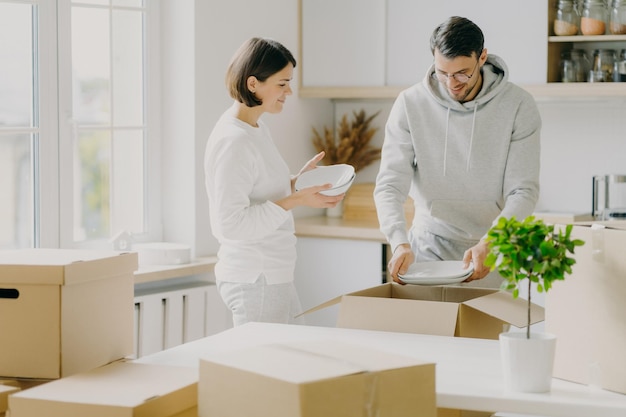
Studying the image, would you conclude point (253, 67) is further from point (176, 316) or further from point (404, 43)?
point (404, 43)

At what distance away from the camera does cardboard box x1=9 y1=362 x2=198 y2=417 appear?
5.11 ft

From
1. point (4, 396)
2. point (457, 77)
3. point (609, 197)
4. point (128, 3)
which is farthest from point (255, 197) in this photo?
point (609, 197)

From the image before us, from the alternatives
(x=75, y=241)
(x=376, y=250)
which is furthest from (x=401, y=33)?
(x=75, y=241)

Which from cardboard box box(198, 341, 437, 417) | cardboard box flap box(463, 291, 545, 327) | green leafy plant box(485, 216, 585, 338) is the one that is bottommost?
cardboard box box(198, 341, 437, 417)

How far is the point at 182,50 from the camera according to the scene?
403 centimetres

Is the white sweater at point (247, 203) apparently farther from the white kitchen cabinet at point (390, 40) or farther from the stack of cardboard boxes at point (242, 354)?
the white kitchen cabinet at point (390, 40)

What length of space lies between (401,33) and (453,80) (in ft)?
6.46

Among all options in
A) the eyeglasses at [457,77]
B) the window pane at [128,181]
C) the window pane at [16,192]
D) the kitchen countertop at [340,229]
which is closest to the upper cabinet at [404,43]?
the kitchen countertop at [340,229]

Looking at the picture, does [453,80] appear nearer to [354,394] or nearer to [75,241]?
[354,394]

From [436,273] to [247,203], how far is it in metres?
0.56

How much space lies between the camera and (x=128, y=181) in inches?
158

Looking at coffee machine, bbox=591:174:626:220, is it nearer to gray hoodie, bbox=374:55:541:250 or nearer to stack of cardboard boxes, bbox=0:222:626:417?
gray hoodie, bbox=374:55:541:250

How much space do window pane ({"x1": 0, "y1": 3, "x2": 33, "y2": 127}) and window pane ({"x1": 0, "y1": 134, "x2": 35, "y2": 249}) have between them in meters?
0.08

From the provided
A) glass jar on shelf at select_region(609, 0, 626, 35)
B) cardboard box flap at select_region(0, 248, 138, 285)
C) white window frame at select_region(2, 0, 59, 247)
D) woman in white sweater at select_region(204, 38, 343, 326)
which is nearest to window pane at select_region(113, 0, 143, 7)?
white window frame at select_region(2, 0, 59, 247)
